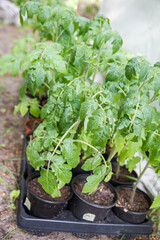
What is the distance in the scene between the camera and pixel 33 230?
134 cm

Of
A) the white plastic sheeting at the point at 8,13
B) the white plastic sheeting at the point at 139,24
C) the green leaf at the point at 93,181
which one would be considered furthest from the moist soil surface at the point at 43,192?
the white plastic sheeting at the point at 8,13

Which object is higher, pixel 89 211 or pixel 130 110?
pixel 130 110

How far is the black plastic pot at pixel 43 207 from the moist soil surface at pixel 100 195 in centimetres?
10

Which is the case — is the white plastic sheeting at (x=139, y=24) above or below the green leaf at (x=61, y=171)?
above

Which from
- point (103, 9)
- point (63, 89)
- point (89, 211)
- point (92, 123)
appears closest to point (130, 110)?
point (92, 123)

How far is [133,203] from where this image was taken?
1.51m

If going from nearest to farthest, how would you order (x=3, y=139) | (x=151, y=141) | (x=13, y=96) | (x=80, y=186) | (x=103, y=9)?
(x=151, y=141), (x=80, y=186), (x=3, y=139), (x=13, y=96), (x=103, y=9)

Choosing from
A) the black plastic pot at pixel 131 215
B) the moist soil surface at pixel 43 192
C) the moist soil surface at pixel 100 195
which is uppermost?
the moist soil surface at pixel 100 195

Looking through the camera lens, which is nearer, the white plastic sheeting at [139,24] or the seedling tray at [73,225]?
the seedling tray at [73,225]

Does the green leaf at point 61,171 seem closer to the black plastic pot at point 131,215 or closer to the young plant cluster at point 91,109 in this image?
the young plant cluster at point 91,109

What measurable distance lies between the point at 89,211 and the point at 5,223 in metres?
0.50

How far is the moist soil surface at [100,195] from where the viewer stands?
138 cm

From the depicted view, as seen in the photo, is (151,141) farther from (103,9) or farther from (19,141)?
(103,9)

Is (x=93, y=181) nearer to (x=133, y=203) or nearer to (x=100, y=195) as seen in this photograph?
(x=100, y=195)
